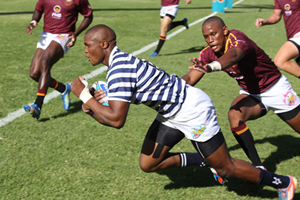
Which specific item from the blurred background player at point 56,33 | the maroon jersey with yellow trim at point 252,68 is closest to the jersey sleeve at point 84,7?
the blurred background player at point 56,33

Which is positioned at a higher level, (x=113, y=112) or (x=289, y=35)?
(x=289, y=35)

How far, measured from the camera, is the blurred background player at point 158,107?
3.18 meters

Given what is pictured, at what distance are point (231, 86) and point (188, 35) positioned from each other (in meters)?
6.30

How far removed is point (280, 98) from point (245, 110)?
0.43 m

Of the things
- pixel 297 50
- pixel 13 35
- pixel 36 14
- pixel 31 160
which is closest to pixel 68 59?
pixel 36 14

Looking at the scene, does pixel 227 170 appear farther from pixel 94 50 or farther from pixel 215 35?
pixel 94 50

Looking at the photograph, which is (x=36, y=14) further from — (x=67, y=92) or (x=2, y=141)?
(x=2, y=141)

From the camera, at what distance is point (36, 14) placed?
6.77 meters

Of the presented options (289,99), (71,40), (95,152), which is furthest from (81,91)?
(71,40)

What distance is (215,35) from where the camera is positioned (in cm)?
390

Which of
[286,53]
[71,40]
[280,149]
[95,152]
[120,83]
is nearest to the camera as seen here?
[120,83]

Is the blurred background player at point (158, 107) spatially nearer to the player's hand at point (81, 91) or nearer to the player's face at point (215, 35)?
the player's hand at point (81, 91)

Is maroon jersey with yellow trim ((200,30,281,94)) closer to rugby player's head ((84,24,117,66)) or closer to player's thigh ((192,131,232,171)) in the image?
player's thigh ((192,131,232,171))

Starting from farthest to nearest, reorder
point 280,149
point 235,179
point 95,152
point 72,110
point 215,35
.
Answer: point 72,110
point 280,149
point 95,152
point 235,179
point 215,35
